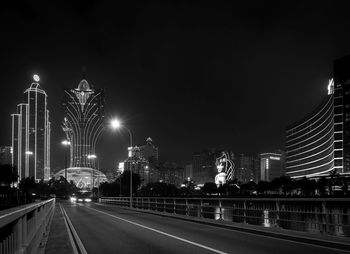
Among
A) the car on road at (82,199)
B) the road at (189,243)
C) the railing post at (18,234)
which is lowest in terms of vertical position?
the car on road at (82,199)

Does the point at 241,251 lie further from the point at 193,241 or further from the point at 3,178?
the point at 3,178

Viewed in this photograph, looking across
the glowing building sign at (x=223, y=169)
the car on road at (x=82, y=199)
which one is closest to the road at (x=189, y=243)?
the car on road at (x=82, y=199)

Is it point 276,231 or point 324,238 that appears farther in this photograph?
point 276,231

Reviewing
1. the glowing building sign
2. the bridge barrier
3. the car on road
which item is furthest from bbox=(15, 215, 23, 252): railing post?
the glowing building sign

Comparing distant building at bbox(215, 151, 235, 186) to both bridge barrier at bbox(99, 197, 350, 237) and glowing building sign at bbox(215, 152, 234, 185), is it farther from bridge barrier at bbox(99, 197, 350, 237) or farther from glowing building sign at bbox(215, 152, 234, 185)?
bridge barrier at bbox(99, 197, 350, 237)

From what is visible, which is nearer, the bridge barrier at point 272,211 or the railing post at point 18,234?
the railing post at point 18,234

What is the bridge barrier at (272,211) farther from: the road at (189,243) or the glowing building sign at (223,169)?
the glowing building sign at (223,169)

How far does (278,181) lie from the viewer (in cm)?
18312

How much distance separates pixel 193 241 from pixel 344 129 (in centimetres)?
18590

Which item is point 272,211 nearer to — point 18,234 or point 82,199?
point 18,234

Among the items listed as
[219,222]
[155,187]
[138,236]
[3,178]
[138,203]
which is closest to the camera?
[138,236]

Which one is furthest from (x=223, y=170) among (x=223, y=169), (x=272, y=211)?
(x=272, y=211)

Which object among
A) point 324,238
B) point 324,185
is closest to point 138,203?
point 324,238

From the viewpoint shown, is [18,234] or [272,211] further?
[272,211]
